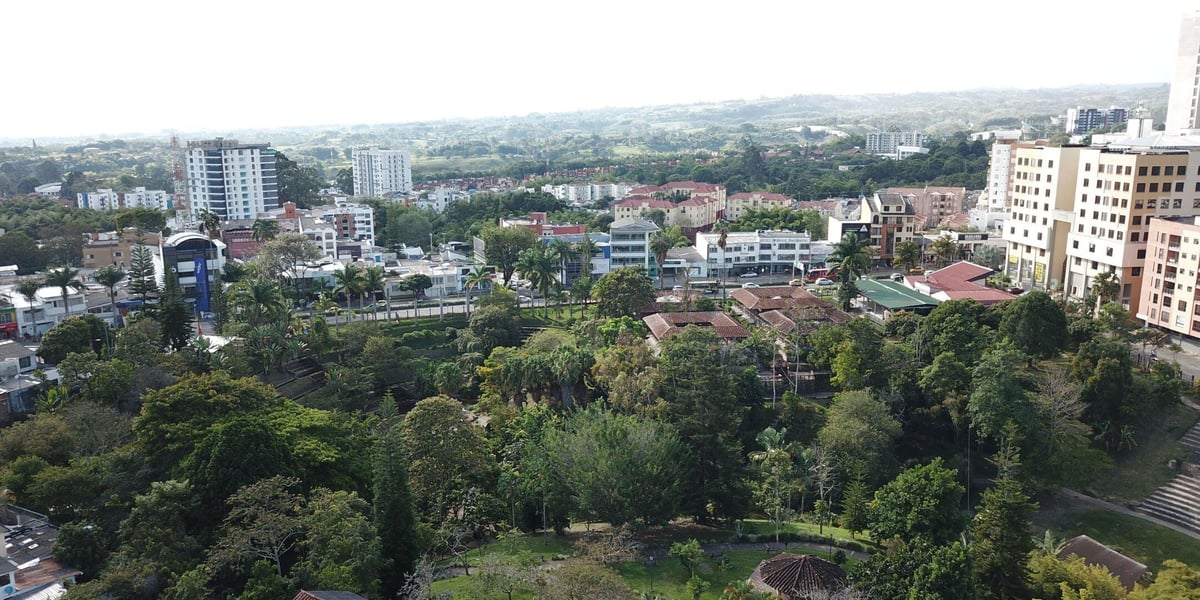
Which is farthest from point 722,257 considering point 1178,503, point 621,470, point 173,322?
point 621,470

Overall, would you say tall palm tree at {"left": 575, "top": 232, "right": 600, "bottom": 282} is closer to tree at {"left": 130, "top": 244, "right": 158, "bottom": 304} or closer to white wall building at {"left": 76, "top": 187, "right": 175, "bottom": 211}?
tree at {"left": 130, "top": 244, "right": 158, "bottom": 304}

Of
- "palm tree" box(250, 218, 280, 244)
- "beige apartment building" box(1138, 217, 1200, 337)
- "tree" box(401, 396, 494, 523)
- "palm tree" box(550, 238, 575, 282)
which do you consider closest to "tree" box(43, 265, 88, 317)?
"palm tree" box(250, 218, 280, 244)

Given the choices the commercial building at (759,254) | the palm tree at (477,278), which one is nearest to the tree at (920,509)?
the palm tree at (477,278)

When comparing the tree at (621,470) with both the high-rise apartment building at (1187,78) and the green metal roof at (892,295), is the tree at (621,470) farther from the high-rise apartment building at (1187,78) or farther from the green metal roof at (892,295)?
the high-rise apartment building at (1187,78)

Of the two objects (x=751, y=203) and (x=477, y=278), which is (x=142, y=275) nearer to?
(x=477, y=278)

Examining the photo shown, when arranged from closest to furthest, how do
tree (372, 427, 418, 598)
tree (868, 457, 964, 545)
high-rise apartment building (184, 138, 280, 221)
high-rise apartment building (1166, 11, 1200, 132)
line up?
tree (372, 427, 418, 598)
tree (868, 457, 964, 545)
high-rise apartment building (1166, 11, 1200, 132)
high-rise apartment building (184, 138, 280, 221)

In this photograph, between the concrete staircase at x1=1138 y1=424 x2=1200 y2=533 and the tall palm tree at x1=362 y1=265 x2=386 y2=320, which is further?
the tall palm tree at x1=362 y1=265 x2=386 y2=320
